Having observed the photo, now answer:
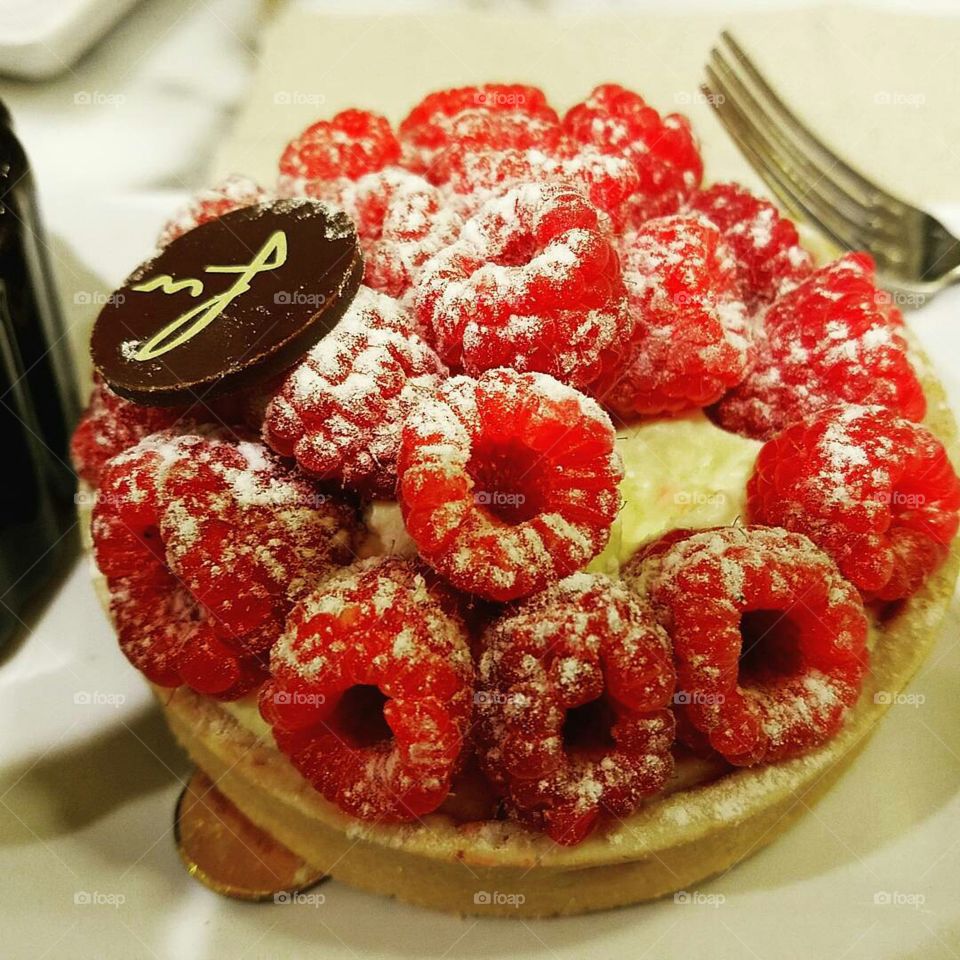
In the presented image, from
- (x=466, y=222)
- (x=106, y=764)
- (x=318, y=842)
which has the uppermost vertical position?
(x=466, y=222)

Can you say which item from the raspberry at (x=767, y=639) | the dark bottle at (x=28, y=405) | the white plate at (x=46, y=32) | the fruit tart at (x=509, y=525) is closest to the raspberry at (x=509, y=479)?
the fruit tart at (x=509, y=525)

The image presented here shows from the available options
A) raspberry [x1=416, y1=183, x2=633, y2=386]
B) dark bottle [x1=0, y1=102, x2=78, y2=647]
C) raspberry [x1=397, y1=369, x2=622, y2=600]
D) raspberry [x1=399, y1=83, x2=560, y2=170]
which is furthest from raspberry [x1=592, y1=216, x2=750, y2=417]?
dark bottle [x1=0, y1=102, x2=78, y2=647]

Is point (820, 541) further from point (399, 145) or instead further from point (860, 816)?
point (399, 145)

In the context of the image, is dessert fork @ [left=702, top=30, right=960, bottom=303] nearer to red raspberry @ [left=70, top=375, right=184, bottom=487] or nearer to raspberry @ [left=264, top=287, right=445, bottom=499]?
raspberry @ [left=264, top=287, right=445, bottom=499]

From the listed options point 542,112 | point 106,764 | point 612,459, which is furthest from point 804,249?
point 106,764

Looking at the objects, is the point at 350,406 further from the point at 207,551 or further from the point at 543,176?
the point at 543,176

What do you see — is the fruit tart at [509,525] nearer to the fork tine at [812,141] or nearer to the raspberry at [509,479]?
the raspberry at [509,479]

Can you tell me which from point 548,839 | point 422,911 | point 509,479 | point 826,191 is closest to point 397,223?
point 509,479
